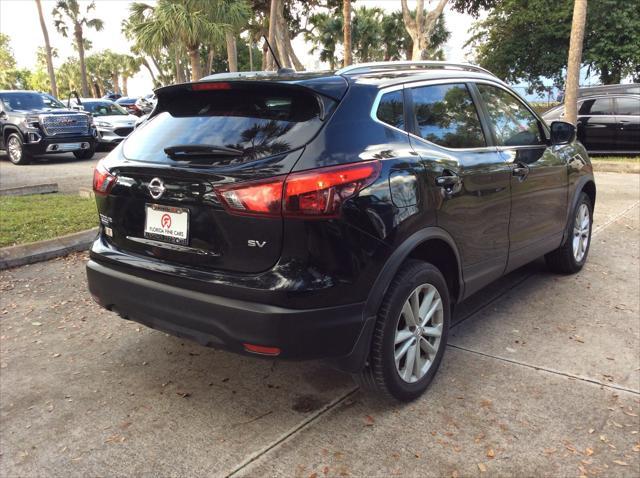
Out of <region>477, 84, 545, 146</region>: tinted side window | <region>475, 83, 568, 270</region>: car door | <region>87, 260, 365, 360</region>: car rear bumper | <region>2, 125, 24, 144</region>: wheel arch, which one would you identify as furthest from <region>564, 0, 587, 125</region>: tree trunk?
<region>2, 125, 24, 144</region>: wheel arch

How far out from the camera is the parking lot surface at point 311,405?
2604mm

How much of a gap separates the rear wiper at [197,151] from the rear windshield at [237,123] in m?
0.02

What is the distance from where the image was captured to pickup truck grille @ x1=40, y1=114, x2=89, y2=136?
13.8m

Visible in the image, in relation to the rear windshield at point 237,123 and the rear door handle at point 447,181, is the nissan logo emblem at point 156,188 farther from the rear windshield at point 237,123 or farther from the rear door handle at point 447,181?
the rear door handle at point 447,181

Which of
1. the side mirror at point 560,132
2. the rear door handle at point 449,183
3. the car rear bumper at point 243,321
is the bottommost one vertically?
the car rear bumper at point 243,321

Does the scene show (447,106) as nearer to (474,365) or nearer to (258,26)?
(474,365)

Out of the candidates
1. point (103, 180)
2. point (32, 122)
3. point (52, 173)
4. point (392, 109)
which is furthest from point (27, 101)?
point (392, 109)

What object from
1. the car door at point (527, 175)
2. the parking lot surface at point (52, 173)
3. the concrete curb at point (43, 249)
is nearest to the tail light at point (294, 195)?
the car door at point (527, 175)

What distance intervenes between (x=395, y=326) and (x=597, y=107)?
12.6 metres

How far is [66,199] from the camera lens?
819cm

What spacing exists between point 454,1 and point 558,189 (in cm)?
2426

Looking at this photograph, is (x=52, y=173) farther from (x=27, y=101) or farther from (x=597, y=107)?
(x=597, y=107)

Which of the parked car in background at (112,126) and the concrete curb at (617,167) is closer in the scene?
the concrete curb at (617,167)

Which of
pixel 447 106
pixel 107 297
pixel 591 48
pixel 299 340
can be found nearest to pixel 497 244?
pixel 447 106
